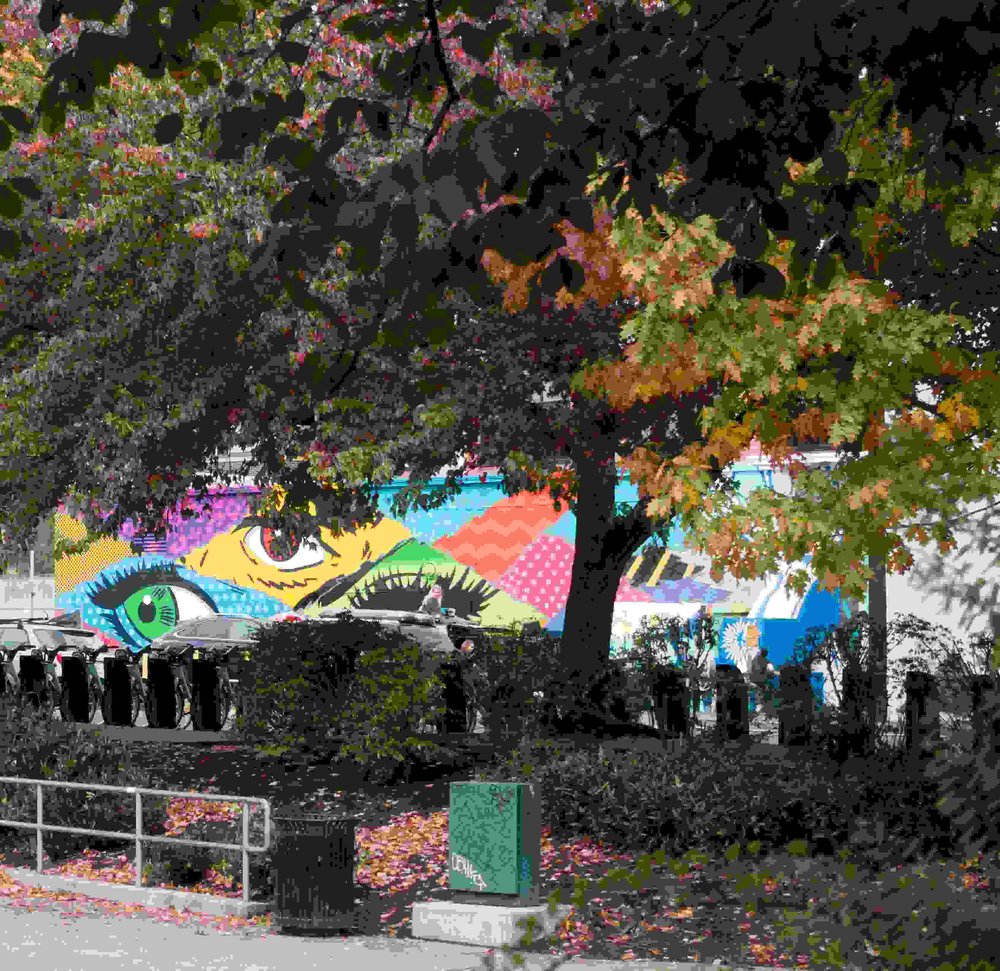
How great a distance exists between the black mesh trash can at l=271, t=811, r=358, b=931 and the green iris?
35.1 meters

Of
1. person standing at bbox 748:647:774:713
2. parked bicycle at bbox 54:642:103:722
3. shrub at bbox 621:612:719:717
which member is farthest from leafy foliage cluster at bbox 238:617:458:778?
parked bicycle at bbox 54:642:103:722

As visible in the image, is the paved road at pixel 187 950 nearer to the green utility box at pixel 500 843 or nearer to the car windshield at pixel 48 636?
the green utility box at pixel 500 843

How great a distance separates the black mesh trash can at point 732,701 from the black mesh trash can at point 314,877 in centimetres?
699

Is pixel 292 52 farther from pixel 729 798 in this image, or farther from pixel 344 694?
pixel 344 694

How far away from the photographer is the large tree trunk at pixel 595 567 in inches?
752

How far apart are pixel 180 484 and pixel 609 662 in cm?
487

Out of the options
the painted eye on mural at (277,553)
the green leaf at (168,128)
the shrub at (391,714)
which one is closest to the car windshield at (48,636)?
the painted eye on mural at (277,553)

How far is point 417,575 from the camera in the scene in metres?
42.2

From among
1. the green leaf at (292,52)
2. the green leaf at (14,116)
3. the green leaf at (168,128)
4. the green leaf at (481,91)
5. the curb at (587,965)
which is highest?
the green leaf at (292,52)

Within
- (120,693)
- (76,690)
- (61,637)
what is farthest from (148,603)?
(120,693)

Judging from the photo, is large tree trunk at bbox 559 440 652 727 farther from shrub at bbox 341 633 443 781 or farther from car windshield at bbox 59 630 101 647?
car windshield at bbox 59 630 101 647

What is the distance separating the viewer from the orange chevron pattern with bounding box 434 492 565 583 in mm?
40438

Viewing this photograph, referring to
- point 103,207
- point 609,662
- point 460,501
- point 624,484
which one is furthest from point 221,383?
point 460,501

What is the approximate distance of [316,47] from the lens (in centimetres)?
1652
